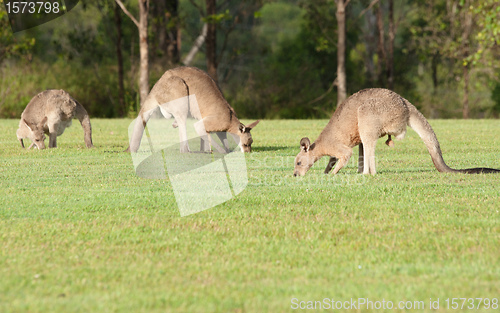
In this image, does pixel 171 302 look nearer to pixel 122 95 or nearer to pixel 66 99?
pixel 66 99

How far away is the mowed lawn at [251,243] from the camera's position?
147 inches

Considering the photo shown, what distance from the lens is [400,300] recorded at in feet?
11.8

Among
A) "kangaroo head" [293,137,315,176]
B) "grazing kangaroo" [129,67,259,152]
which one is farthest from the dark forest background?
"kangaroo head" [293,137,315,176]

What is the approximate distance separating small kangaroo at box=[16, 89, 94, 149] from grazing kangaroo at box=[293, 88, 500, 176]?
484 cm

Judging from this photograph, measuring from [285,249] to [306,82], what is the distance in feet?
81.2

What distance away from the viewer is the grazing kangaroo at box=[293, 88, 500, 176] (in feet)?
26.2

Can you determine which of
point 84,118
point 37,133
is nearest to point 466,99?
point 84,118

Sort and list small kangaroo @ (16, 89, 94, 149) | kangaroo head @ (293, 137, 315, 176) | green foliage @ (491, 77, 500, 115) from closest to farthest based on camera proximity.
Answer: kangaroo head @ (293, 137, 315, 176) → small kangaroo @ (16, 89, 94, 149) → green foliage @ (491, 77, 500, 115)

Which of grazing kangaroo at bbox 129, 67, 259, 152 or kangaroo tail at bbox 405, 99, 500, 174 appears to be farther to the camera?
grazing kangaroo at bbox 129, 67, 259, 152

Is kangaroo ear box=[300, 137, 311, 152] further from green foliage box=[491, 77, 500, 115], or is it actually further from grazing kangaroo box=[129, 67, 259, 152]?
green foliage box=[491, 77, 500, 115]

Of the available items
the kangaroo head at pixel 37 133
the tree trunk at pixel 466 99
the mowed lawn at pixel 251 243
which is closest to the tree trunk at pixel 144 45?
the kangaroo head at pixel 37 133

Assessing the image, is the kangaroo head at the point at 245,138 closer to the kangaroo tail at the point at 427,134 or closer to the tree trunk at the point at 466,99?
the kangaroo tail at the point at 427,134

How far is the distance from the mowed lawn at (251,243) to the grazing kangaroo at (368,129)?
0.27m

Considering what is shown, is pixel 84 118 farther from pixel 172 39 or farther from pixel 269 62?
pixel 269 62
